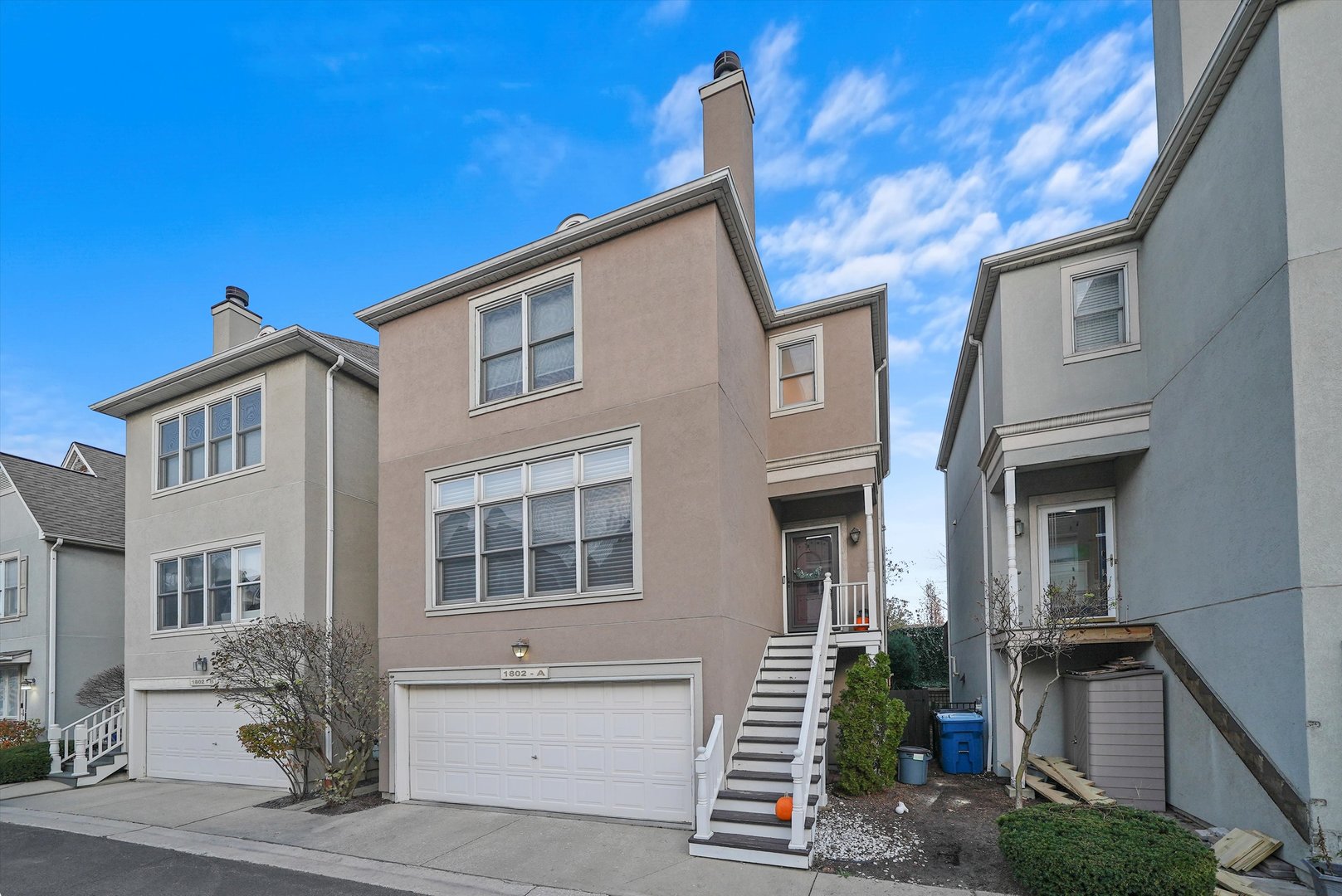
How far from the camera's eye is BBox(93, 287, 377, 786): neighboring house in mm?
12383

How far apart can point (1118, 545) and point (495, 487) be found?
8.77 metres

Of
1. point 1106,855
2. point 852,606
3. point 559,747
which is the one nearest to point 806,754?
point 1106,855

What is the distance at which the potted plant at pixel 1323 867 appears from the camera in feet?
17.6

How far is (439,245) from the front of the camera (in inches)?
702

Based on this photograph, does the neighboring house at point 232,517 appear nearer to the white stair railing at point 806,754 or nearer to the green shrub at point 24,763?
the green shrub at point 24,763

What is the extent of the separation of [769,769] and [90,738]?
44.5ft

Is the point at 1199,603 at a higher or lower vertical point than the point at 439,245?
lower

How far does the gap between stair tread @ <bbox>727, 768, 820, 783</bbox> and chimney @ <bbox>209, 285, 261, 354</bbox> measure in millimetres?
13051

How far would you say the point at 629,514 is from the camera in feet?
30.6

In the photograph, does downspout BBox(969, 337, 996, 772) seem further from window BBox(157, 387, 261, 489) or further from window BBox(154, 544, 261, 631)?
window BBox(157, 387, 261, 489)

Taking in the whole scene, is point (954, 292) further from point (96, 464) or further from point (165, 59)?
point (96, 464)

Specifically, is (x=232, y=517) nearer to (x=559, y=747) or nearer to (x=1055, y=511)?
(x=559, y=747)

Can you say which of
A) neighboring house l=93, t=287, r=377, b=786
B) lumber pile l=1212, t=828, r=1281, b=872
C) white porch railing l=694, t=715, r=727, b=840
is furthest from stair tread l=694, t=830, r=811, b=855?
neighboring house l=93, t=287, r=377, b=786

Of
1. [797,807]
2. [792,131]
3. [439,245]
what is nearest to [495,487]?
[797,807]
